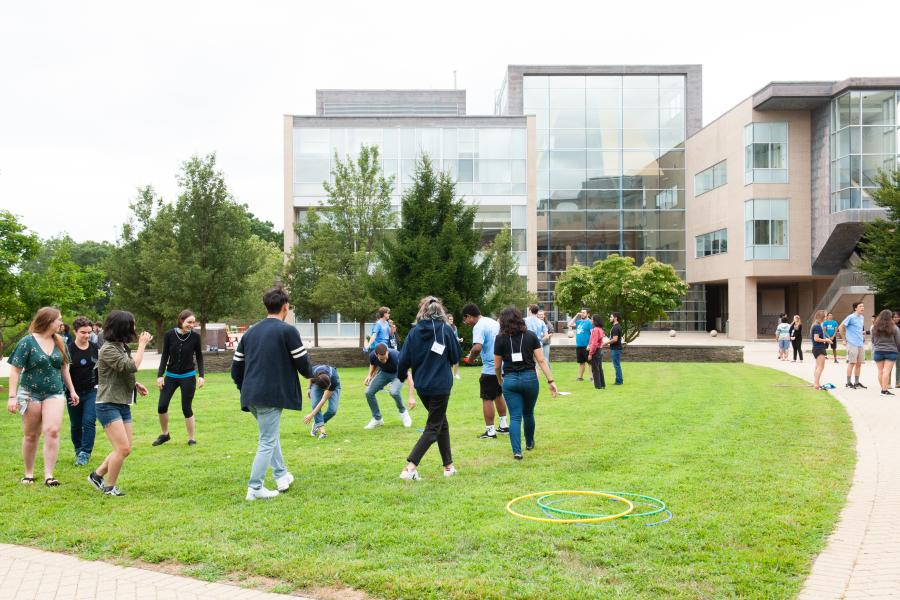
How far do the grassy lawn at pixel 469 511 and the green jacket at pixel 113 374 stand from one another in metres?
0.92

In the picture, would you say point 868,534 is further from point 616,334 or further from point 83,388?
point 616,334

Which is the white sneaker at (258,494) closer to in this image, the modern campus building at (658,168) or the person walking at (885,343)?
the person walking at (885,343)

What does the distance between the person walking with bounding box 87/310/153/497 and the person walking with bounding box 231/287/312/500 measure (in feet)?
3.88

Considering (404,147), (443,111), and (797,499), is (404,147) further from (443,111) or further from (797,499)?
(797,499)

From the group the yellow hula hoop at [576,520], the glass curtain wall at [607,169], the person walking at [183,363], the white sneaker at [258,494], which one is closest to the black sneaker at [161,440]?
the person walking at [183,363]

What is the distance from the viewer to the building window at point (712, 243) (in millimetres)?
49438

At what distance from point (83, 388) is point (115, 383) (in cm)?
198

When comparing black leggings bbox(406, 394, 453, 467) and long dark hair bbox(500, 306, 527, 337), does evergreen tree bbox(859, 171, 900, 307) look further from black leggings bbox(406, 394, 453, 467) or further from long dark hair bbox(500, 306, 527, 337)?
black leggings bbox(406, 394, 453, 467)

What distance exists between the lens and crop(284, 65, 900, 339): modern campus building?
43.1 meters

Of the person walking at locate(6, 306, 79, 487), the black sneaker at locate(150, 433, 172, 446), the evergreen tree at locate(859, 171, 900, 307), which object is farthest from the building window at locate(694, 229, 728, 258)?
the person walking at locate(6, 306, 79, 487)

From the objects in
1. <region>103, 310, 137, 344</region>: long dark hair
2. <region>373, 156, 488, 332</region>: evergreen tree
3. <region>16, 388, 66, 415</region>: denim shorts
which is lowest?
<region>16, 388, 66, 415</region>: denim shorts

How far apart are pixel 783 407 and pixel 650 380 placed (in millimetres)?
6387

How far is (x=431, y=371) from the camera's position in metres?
7.48

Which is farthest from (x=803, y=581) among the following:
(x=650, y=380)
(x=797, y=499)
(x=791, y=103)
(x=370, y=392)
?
(x=791, y=103)
